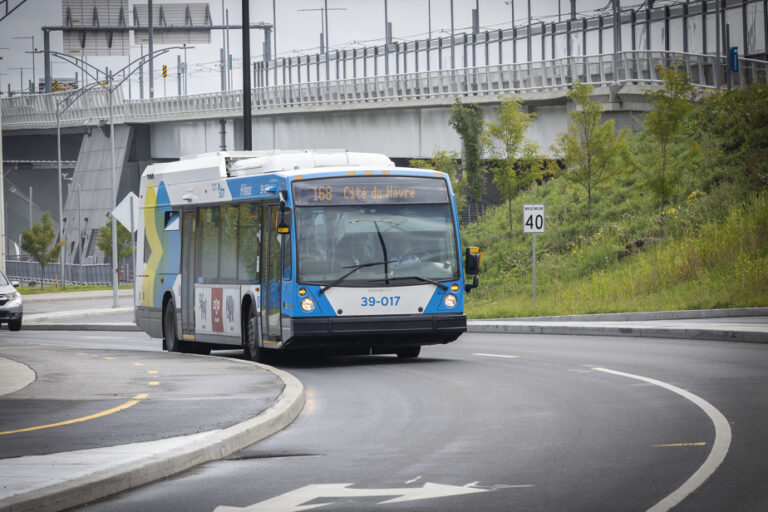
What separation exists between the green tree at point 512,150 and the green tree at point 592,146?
369 centimetres

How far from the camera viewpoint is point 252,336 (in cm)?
2044

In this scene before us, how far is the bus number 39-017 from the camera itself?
19.0 m

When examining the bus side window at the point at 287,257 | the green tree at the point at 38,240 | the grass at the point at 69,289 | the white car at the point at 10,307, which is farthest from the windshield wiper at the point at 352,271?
the green tree at the point at 38,240

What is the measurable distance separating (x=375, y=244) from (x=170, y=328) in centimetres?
639

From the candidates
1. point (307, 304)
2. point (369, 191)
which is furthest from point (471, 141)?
point (307, 304)

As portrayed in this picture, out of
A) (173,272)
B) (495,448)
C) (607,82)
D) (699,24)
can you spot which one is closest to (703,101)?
(607,82)

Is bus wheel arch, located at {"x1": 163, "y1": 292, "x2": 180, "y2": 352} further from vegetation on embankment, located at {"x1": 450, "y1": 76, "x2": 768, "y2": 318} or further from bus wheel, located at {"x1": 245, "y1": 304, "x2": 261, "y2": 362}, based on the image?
vegetation on embankment, located at {"x1": 450, "y1": 76, "x2": 768, "y2": 318}

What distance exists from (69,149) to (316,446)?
108 meters

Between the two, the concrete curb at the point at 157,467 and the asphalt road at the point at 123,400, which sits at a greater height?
the asphalt road at the point at 123,400

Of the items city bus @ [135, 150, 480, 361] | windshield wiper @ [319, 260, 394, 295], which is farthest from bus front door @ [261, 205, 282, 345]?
windshield wiper @ [319, 260, 394, 295]

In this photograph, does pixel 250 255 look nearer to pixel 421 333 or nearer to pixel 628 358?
pixel 421 333

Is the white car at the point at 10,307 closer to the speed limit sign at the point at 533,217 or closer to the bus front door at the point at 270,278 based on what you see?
the speed limit sign at the point at 533,217

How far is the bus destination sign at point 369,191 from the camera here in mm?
19328

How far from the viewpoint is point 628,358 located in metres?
19.2
